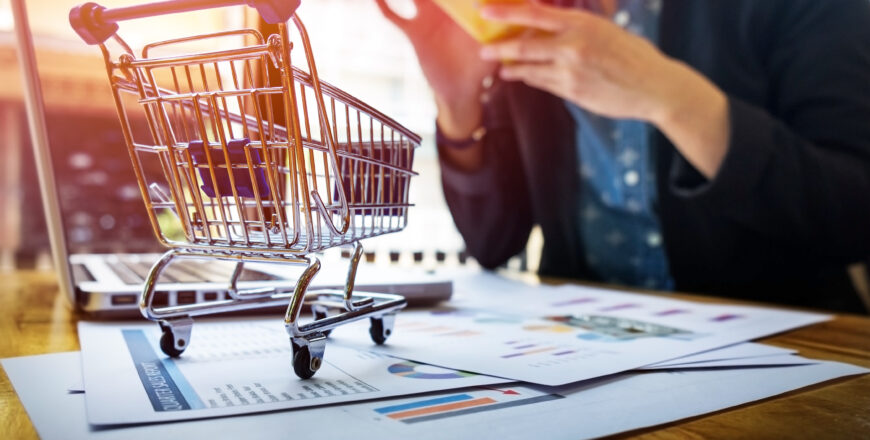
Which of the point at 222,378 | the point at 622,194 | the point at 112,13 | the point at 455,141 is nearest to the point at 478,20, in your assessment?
the point at 455,141

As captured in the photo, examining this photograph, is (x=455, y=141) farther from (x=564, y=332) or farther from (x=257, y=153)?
(x=257, y=153)

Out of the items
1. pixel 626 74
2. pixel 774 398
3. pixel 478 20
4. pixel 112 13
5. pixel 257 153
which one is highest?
pixel 478 20

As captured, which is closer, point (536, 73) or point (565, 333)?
point (565, 333)

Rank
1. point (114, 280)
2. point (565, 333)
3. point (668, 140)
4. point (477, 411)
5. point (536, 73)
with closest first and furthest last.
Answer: point (477, 411) → point (565, 333) → point (114, 280) → point (536, 73) → point (668, 140)

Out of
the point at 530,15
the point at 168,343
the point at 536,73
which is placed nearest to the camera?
the point at 168,343

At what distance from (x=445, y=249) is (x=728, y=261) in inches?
32.2

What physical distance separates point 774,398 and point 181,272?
2.58 feet

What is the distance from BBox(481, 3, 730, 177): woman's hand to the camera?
1.03 m

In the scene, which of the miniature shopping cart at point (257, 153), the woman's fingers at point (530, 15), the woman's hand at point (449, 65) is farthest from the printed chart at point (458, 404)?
the woman's hand at point (449, 65)

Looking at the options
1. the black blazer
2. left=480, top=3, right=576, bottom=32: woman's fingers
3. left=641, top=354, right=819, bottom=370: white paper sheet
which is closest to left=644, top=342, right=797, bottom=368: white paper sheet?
left=641, top=354, right=819, bottom=370: white paper sheet

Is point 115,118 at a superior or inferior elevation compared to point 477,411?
superior

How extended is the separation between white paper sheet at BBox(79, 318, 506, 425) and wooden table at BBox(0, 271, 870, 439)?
45 millimetres

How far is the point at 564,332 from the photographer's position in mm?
676

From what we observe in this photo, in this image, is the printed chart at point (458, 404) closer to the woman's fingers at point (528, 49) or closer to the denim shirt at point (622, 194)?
the woman's fingers at point (528, 49)
